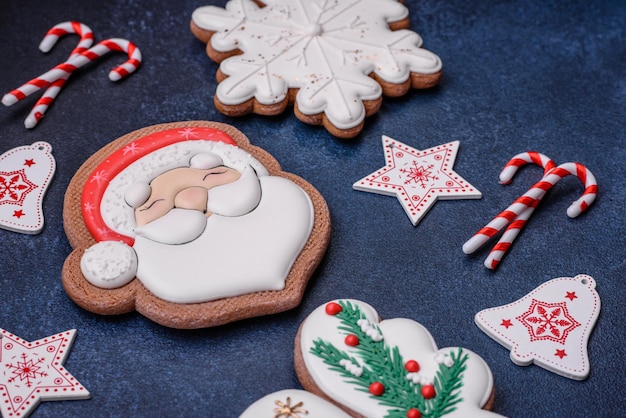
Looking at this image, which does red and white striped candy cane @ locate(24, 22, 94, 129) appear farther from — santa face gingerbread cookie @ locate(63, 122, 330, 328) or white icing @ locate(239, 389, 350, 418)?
white icing @ locate(239, 389, 350, 418)

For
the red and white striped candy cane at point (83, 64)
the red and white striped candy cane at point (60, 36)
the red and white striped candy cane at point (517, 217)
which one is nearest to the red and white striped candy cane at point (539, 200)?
the red and white striped candy cane at point (517, 217)

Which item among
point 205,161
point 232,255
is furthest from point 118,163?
point 232,255

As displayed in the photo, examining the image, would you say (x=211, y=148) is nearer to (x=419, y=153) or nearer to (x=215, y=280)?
(x=215, y=280)

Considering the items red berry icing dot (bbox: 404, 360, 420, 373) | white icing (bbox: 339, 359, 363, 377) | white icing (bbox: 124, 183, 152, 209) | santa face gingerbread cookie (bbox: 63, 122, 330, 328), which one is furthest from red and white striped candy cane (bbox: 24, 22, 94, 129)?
red berry icing dot (bbox: 404, 360, 420, 373)

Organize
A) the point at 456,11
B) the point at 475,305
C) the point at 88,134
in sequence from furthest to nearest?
the point at 456,11 < the point at 88,134 < the point at 475,305

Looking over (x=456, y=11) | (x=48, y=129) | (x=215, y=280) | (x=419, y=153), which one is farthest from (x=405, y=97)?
(x=48, y=129)
